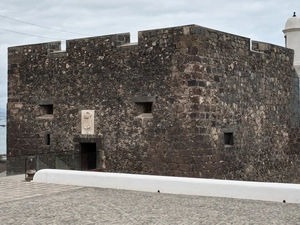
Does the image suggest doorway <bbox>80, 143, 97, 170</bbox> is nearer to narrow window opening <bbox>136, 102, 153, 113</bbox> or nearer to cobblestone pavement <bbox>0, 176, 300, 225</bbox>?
narrow window opening <bbox>136, 102, 153, 113</bbox>

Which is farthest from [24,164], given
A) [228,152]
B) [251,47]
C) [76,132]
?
[251,47]

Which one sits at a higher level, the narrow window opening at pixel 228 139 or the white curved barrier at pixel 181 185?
the narrow window opening at pixel 228 139

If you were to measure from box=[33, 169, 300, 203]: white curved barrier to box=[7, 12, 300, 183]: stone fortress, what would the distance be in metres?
2.20

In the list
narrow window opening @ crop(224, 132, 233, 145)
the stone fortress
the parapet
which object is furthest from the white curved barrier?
narrow window opening @ crop(224, 132, 233, 145)

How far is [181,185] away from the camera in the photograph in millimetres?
7285

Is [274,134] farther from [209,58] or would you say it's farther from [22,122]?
[22,122]

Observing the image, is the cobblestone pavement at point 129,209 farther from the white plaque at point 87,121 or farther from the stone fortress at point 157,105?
the white plaque at point 87,121

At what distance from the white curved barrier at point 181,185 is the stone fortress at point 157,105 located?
7.21 ft

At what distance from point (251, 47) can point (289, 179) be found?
421cm

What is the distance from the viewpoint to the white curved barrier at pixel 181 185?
6.55 meters

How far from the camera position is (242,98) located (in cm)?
1162

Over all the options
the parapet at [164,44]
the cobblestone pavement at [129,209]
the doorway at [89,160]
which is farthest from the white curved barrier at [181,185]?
the parapet at [164,44]

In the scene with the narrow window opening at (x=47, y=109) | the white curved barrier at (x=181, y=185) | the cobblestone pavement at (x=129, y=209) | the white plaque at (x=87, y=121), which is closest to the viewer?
the cobblestone pavement at (x=129, y=209)

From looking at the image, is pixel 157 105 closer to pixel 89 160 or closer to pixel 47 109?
pixel 89 160
